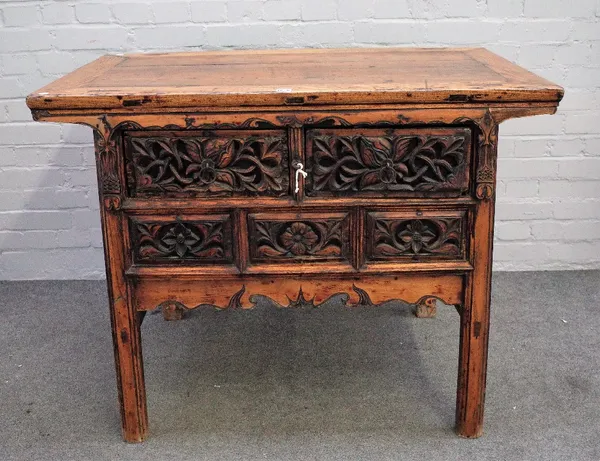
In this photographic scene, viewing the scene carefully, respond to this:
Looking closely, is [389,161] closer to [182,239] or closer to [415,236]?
[415,236]

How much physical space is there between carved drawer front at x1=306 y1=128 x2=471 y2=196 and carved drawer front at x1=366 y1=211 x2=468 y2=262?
0.18 feet

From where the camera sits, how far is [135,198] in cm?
178

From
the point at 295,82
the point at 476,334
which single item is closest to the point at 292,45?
the point at 295,82

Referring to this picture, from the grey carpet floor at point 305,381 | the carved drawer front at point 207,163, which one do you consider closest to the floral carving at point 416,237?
the carved drawer front at point 207,163

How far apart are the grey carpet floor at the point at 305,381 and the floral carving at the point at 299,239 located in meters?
0.47

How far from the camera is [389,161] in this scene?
5.72 ft

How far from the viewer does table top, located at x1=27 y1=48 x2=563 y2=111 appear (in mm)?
1671

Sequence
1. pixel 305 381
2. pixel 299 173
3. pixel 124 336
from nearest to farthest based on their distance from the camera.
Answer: pixel 299 173, pixel 124 336, pixel 305 381

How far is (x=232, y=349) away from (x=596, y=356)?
1067mm

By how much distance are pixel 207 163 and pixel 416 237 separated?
0.50 m

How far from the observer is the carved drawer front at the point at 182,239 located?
1791mm

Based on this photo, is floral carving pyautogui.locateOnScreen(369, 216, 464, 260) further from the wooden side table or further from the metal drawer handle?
the metal drawer handle

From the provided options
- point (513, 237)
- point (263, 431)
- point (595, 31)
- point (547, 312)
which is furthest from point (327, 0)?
point (263, 431)

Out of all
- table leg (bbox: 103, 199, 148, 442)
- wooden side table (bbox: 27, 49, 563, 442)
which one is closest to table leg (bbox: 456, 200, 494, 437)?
wooden side table (bbox: 27, 49, 563, 442)
